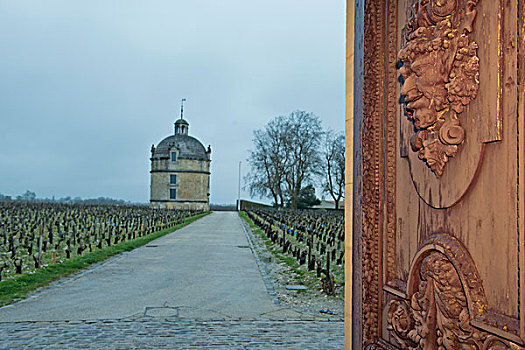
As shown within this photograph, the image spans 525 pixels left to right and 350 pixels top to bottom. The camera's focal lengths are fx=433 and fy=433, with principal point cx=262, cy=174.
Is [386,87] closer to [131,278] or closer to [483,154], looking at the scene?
[483,154]

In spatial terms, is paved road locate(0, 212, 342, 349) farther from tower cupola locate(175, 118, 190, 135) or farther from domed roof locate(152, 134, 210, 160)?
tower cupola locate(175, 118, 190, 135)

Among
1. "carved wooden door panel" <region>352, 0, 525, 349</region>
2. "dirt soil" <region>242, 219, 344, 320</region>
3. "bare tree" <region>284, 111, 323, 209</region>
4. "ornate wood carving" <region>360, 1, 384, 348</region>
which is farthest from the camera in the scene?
"bare tree" <region>284, 111, 323, 209</region>

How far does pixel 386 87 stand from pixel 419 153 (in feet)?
1.83

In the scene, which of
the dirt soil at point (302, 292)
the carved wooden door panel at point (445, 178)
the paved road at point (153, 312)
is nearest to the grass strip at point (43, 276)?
the paved road at point (153, 312)

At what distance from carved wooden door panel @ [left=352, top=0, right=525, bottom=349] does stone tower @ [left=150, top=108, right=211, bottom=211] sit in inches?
2353

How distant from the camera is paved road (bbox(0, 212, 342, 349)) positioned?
522 centimetres

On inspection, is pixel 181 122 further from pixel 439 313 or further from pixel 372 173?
pixel 439 313

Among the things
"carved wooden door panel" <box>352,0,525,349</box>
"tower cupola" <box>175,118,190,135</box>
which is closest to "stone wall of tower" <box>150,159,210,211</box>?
"tower cupola" <box>175,118,190,135</box>

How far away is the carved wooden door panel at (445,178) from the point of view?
143 centimetres

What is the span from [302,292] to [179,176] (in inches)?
2155

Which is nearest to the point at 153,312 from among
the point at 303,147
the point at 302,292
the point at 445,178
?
the point at 302,292

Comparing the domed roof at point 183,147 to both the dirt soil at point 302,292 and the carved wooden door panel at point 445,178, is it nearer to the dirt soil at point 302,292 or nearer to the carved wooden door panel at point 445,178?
the dirt soil at point 302,292

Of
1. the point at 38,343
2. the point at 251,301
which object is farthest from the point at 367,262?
the point at 251,301

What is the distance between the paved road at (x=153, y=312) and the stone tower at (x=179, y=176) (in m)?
50.7
